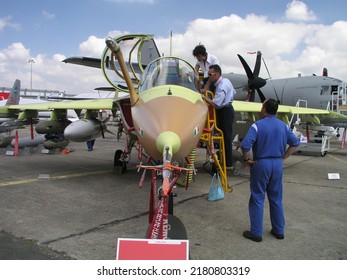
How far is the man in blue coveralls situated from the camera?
14.1 feet

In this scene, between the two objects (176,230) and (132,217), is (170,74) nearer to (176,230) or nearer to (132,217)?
(132,217)

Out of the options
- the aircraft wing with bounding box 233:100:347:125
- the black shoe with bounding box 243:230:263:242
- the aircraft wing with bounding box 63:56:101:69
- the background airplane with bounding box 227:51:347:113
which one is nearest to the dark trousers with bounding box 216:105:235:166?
the aircraft wing with bounding box 233:100:347:125

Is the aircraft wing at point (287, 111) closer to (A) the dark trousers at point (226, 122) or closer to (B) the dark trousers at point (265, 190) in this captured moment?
(A) the dark trousers at point (226, 122)

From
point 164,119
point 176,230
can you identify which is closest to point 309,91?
point 164,119

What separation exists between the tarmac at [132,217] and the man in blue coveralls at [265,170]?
22 cm

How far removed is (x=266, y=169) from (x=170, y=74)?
2.03 metres

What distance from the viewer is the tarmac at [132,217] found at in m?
3.84

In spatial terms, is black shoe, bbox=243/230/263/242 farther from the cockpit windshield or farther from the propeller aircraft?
the cockpit windshield

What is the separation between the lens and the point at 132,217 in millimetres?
5129

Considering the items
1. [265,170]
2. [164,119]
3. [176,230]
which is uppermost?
[164,119]

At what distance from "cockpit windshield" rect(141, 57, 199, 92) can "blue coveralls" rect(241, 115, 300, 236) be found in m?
1.41

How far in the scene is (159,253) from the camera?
2.65m
